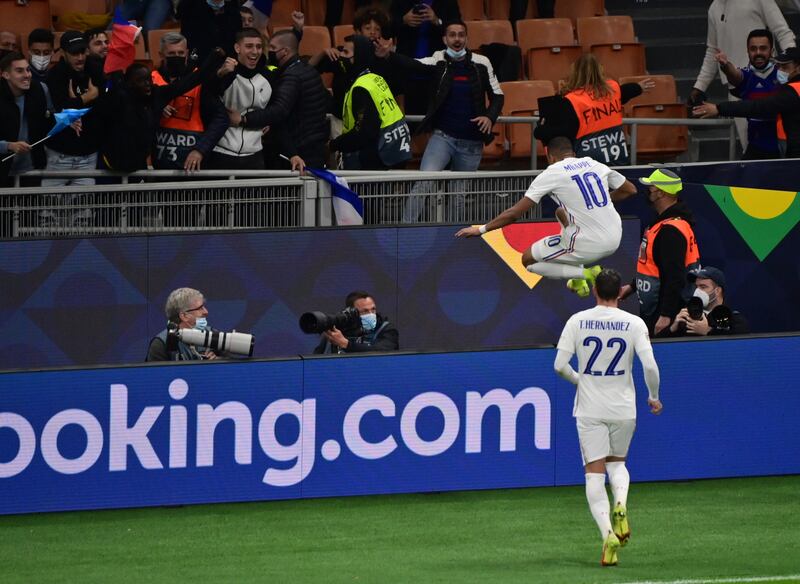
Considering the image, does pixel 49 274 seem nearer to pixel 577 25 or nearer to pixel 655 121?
pixel 655 121

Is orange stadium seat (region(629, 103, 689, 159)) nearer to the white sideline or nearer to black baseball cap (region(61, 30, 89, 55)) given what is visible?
black baseball cap (region(61, 30, 89, 55))

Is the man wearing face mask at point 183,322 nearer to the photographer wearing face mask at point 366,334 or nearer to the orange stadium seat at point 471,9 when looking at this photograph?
the photographer wearing face mask at point 366,334

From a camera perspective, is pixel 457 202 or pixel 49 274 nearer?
pixel 49 274

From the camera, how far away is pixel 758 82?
47.2 ft

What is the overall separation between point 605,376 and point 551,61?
798 cm

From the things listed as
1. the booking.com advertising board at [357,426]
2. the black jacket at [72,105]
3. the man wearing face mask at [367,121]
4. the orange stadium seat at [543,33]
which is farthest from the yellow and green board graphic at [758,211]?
the black jacket at [72,105]

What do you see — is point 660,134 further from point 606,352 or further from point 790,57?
point 606,352

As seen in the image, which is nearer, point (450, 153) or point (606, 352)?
point (606, 352)

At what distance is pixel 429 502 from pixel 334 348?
141 centimetres

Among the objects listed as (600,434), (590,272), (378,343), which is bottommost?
(600,434)

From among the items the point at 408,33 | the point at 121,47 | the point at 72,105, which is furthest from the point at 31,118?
the point at 408,33

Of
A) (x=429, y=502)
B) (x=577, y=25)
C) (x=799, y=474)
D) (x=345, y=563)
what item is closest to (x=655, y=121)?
(x=577, y=25)

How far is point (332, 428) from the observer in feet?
35.7

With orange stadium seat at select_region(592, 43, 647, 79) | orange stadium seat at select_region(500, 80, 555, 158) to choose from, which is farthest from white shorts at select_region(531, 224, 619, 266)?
orange stadium seat at select_region(592, 43, 647, 79)
